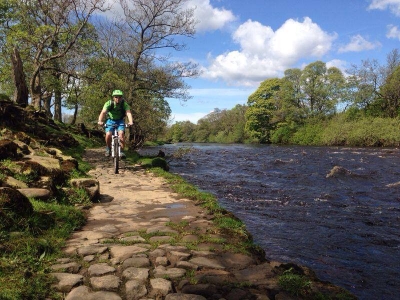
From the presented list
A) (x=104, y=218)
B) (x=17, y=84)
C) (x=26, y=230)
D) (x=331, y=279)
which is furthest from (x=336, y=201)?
(x=17, y=84)

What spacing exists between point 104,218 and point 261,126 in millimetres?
63178

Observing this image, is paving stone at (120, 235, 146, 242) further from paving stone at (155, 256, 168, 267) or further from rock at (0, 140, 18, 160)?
rock at (0, 140, 18, 160)

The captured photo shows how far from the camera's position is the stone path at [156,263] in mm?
3109

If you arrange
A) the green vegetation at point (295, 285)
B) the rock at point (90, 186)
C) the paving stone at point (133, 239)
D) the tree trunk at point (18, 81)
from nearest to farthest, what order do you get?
the green vegetation at point (295, 285) < the paving stone at point (133, 239) < the rock at point (90, 186) < the tree trunk at point (18, 81)

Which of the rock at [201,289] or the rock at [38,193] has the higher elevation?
the rock at [38,193]

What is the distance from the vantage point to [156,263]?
3732 mm

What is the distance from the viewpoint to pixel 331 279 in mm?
4707

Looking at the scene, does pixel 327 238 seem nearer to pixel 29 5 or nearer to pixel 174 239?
pixel 174 239

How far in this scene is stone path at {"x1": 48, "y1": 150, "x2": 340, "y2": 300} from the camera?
10.2 feet

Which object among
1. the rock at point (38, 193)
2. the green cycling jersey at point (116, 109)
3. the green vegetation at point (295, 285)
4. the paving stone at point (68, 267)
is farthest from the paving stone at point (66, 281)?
the green cycling jersey at point (116, 109)

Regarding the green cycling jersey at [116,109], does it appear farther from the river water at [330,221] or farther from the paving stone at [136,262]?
the paving stone at [136,262]

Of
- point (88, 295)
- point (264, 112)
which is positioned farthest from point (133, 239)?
point (264, 112)

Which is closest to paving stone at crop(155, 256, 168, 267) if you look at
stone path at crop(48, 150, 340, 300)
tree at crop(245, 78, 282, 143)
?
stone path at crop(48, 150, 340, 300)

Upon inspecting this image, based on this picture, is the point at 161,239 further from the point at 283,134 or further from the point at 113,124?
the point at 283,134
